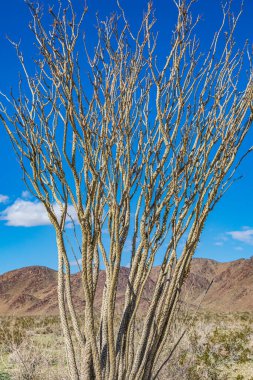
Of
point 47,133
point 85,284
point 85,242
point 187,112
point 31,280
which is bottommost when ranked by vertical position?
point 85,284

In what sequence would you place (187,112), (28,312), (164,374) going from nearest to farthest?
(187,112) → (164,374) → (28,312)

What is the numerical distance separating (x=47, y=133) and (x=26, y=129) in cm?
11

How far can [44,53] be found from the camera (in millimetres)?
2357


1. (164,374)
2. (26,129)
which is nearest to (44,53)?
(26,129)

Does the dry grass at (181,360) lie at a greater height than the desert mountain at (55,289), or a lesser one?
lesser

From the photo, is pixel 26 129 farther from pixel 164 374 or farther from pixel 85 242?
pixel 164 374

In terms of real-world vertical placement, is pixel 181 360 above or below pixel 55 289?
below

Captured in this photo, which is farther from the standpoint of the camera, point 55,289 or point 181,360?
point 55,289

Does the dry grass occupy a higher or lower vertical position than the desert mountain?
lower

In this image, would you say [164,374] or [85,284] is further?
[164,374]

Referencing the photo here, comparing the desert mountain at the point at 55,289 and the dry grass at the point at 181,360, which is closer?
the dry grass at the point at 181,360

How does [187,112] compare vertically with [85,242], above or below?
above

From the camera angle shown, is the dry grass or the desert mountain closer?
the dry grass

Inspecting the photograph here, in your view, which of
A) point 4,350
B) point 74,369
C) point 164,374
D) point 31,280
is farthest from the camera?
point 31,280
